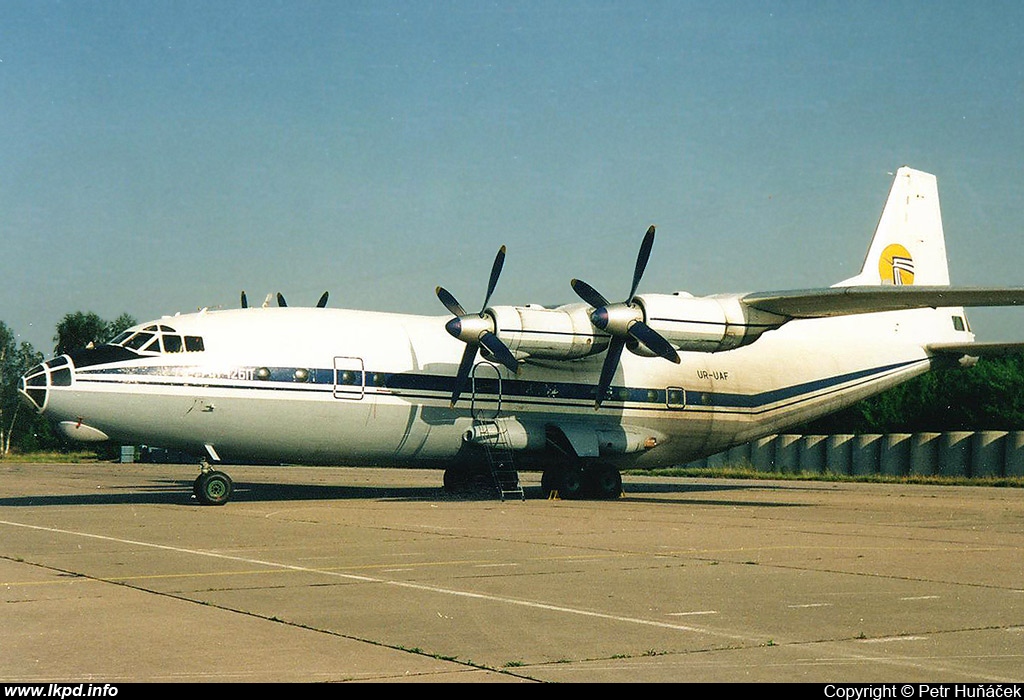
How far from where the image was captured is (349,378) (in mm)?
26281

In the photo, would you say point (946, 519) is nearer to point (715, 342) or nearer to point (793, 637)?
point (715, 342)

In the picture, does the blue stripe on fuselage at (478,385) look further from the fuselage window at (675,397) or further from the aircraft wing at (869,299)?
the aircraft wing at (869,299)

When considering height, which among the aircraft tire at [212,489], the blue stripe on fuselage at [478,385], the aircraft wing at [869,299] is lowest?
the aircraft tire at [212,489]

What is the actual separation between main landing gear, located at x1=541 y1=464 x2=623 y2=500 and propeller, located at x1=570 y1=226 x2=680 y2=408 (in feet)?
9.25

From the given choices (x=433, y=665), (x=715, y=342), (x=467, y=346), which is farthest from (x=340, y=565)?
(x=715, y=342)

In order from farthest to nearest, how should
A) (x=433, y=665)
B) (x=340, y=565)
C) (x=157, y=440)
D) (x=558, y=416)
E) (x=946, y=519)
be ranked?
(x=558, y=416) < (x=157, y=440) < (x=946, y=519) < (x=340, y=565) < (x=433, y=665)

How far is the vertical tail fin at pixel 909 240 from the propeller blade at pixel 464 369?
14.2m

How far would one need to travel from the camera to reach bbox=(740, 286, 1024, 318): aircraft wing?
25.1m

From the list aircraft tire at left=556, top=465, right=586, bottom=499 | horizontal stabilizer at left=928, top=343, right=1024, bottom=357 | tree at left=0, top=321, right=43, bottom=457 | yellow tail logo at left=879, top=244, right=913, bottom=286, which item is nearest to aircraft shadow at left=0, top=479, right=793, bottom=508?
aircraft tire at left=556, top=465, right=586, bottom=499

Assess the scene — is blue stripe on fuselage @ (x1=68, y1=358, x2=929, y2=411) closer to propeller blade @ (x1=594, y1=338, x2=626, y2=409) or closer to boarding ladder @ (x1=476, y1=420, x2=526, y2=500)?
boarding ladder @ (x1=476, y1=420, x2=526, y2=500)

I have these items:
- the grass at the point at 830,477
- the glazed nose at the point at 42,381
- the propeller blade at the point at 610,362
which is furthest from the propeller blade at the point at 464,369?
the grass at the point at 830,477

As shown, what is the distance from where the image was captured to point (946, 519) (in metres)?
22.8

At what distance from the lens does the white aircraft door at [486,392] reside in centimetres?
2800

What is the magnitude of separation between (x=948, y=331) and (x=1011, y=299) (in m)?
10.2
